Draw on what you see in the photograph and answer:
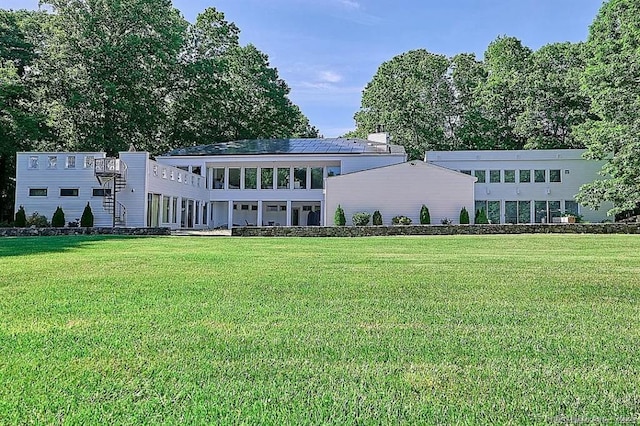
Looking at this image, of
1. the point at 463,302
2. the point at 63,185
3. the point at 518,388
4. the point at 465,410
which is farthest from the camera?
the point at 63,185

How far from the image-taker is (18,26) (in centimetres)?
3422

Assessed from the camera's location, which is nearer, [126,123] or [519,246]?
[519,246]

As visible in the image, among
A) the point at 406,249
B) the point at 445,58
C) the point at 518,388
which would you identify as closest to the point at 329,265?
the point at 406,249

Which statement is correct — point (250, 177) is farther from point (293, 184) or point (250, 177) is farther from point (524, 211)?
point (524, 211)

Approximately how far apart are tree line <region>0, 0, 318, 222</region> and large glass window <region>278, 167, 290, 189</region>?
1107 cm

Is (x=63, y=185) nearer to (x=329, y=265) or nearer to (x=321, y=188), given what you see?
(x=321, y=188)

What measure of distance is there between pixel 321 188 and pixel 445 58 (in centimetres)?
2012

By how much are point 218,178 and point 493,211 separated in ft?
57.0

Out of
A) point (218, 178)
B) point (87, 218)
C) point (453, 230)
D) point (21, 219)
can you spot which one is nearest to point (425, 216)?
point (453, 230)

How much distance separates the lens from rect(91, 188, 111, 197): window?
81.5ft

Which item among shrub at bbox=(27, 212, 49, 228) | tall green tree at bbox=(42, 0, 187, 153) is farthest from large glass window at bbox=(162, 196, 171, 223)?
tall green tree at bbox=(42, 0, 187, 153)

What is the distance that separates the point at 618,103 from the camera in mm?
22609

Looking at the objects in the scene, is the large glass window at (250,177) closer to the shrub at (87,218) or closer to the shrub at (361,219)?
the shrub at (361,219)

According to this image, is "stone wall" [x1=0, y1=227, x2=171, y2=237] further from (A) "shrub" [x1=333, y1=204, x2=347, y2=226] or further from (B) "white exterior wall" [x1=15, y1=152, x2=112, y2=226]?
(A) "shrub" [x1=333, y1=204, x2=347, y2=226]
